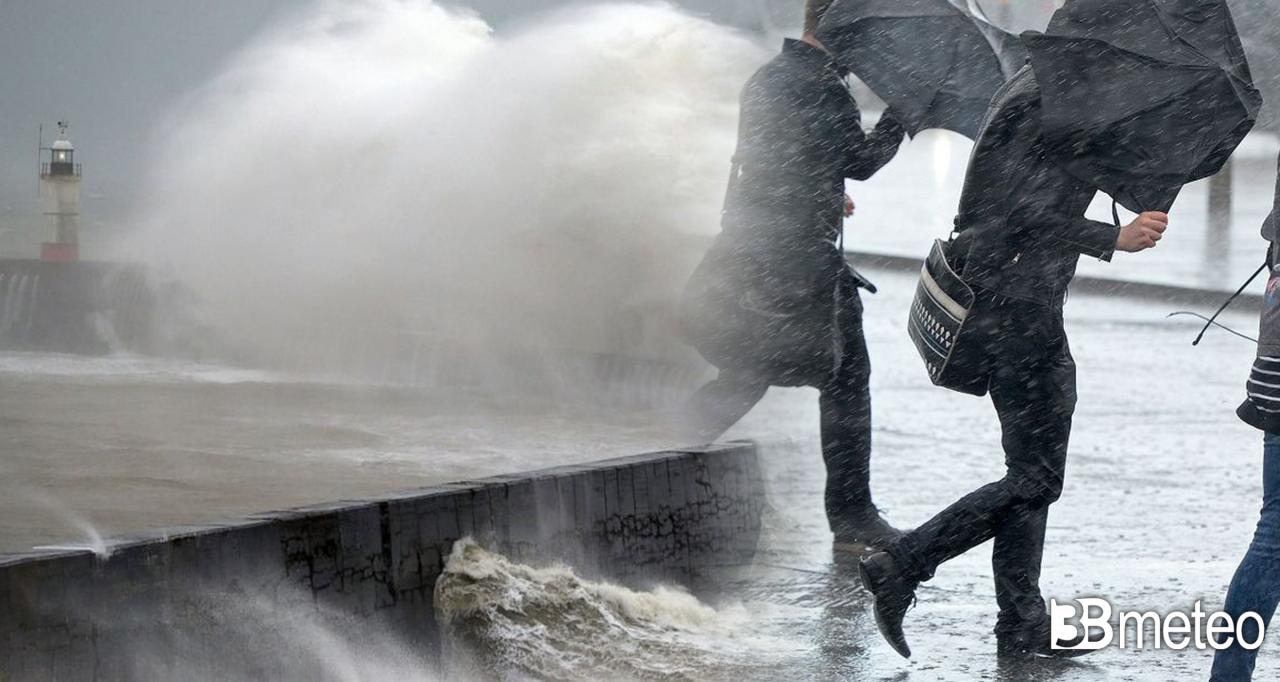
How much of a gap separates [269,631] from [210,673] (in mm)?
216

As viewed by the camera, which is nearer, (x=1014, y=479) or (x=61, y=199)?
(x=1014, y=479)

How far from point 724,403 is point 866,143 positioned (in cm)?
104

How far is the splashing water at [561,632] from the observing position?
510 centimetres

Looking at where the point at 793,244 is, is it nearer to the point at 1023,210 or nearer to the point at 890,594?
the point at 1023,210

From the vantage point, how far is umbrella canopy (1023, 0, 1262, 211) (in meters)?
A: 4.95

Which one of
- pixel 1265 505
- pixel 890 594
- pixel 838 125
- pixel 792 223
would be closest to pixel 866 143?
pixel 838 125

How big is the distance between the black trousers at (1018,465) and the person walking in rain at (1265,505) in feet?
2.35

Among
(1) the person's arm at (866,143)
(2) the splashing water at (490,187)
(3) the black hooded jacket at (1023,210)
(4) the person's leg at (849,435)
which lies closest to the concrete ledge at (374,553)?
(4) the person's leg at (849,435)

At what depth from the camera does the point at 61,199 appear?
42875 millimetres

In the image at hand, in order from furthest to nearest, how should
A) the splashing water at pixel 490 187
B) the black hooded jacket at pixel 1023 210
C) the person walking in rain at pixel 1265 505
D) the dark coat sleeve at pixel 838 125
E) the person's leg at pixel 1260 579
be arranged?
the splashing water at pixel 490 187
the dark coat sleeve at pixel 838 125
the black hooded jacket at pixel 1023 210
the person's leg at pixel 1260 579
the person walking in rain at pixel 1265 505

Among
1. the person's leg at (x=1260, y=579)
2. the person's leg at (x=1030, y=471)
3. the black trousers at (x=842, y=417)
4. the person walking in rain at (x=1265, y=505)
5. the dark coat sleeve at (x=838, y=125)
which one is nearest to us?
the person walking in rain at (x=1265, y=505)

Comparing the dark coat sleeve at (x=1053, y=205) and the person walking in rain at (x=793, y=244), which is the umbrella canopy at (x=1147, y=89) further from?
the person walking in rain at (x=793, y=244)
